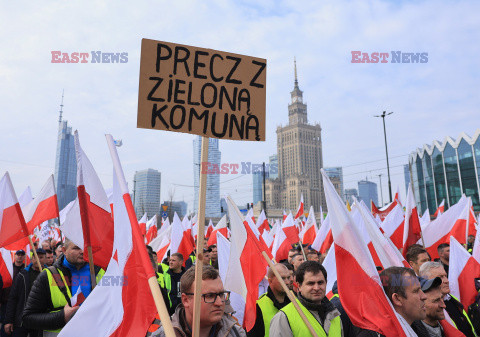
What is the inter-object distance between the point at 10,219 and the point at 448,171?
50.0 meters

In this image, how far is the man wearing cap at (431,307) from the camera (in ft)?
10.4

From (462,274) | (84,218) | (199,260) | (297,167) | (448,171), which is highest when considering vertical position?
(297,167)

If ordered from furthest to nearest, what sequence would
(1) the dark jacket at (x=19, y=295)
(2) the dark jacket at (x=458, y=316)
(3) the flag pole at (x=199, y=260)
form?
(1) the dark jacket at (x=19, y=295) → (2) the dark jacket at (x=458, y=316) → (3) the flag pole at (x=199, y=260)

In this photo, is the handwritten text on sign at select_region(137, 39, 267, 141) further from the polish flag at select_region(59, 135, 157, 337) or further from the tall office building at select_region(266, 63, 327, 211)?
the tall office building at select_region(266, 63, 327, 211)

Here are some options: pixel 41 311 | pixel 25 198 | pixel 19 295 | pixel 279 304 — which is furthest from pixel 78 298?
pixel 25 198

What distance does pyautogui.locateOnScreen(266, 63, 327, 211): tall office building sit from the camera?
101625mm

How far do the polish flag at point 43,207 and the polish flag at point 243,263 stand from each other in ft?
12.4

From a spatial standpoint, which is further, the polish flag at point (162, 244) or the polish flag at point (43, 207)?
the polish flag at point (162, 244)

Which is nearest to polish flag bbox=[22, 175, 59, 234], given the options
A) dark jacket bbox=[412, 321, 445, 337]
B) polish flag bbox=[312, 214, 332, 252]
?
polish flag bbox=[312, 214, 332, 252]

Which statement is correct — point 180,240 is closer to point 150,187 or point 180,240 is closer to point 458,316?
point 458,316

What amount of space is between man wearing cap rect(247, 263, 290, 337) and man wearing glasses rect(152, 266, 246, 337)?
4.07ft

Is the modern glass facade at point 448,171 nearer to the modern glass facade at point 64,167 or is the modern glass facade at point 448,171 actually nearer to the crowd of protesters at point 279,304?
the crowd of protesters at point 279,304

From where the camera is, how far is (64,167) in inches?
2403

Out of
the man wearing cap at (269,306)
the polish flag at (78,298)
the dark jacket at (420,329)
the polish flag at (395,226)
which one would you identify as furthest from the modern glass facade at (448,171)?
the polish flag at (78,298)
